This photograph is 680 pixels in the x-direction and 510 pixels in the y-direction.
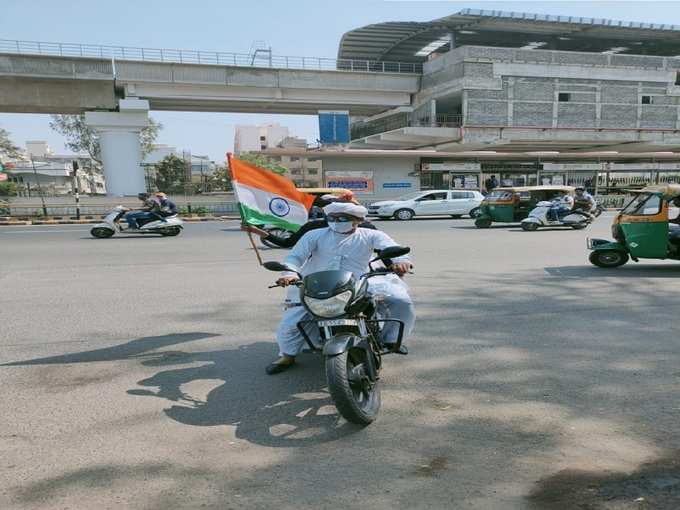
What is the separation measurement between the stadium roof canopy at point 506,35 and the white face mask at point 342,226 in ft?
158

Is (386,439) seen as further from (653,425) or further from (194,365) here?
(194,365)

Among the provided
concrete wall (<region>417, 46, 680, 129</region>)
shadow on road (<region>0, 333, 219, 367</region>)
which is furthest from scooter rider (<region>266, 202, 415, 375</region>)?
concrete wall (<region>417, 46, 680, 129</region>)

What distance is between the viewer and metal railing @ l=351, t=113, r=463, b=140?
148 feet

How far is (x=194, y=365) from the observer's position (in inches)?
175

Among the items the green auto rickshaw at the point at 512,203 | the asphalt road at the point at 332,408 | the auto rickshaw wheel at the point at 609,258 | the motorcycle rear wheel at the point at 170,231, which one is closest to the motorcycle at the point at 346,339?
the asphalt road at the point at 332,408

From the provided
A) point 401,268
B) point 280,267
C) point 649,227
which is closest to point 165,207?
point 649,227

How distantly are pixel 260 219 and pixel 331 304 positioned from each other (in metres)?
2.51

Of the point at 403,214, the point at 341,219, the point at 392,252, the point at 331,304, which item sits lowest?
the point at 403,214

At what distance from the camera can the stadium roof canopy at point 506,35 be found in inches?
1880

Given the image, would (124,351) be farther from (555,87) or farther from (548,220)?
(555,87)

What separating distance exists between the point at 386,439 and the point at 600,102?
50.9 meters

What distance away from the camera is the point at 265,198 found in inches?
222

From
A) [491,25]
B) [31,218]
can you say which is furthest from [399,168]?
[491,25]

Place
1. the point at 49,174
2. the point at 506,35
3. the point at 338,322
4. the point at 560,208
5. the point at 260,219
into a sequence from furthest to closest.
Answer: the point at 49,174, the point at 506,35, the point at 560,208, the point at 260,219, the point at 338,322
